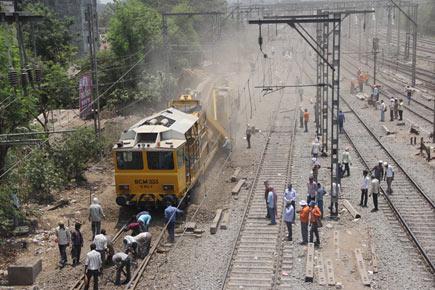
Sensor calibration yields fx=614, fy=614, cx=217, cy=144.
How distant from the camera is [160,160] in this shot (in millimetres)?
19859

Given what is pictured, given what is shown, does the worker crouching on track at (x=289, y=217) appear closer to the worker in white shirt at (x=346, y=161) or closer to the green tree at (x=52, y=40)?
the worker in white shirt at (x=346, y=161)

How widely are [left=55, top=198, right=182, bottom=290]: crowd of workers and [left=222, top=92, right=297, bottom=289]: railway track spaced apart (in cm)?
242

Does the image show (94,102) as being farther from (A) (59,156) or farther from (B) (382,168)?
(B) (382,168)

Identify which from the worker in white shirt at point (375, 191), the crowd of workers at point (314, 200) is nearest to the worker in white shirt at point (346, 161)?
the crowd of workers at point (314, 200)

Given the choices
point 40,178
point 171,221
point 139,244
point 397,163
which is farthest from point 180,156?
point 397,163

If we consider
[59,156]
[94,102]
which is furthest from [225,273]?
[94,102]

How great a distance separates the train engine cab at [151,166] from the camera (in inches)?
781

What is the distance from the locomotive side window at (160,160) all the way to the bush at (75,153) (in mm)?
6636

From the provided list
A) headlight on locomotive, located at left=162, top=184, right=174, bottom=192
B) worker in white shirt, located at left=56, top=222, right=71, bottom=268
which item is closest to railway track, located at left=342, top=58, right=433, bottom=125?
headlight on locomotive, located at left=162, top=184, right=174, bottom=192

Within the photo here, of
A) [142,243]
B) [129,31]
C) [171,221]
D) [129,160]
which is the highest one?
[129,31]

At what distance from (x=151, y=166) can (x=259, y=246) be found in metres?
4.56

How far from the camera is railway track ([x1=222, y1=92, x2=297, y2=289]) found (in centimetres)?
1555

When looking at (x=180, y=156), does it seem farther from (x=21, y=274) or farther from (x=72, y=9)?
(x=72, y=9)

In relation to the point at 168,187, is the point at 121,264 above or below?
below
